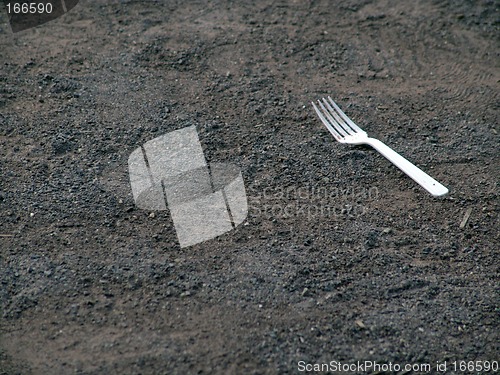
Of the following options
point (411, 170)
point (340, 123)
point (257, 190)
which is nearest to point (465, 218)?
point (411, 170)

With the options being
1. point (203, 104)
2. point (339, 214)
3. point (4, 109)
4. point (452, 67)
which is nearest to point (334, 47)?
point (452, 67)

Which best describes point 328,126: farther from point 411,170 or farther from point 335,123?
point 411,170

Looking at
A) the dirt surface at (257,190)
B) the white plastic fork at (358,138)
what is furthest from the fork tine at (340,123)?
the dirt surface at (257,190)

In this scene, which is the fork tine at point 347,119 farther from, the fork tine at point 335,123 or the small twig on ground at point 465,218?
the small twig on ground at point 465,218

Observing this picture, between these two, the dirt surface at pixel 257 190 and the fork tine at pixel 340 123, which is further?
the fork tine at pixel 340 123

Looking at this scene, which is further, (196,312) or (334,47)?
(334,47)

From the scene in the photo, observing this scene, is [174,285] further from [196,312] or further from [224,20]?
[224,20]
